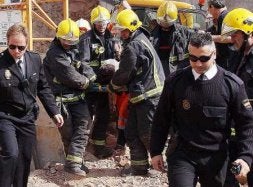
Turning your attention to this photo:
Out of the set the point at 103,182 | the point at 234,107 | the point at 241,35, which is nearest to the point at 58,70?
the point at 103,182

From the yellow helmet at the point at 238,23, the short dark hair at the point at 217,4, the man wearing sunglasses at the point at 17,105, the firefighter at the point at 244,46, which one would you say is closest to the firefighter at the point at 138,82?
the short dark hair at the point at 217,4

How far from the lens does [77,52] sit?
667 centimetres

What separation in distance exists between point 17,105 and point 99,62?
81.6 inches

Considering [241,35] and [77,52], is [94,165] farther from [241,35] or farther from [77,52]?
[241,35]

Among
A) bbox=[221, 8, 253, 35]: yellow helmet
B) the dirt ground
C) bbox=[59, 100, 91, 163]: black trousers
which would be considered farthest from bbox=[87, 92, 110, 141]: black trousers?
bbox=[221, 8, 253, 35]: yellow helmet

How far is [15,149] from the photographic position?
16.3 ft

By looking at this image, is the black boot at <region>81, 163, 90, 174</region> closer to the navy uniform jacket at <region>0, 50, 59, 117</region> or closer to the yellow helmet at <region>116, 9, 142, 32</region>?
the navy uniform jacket at <region>0, 50, 59, 117</region>

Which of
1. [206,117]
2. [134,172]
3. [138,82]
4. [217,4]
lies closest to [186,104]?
[206,117]

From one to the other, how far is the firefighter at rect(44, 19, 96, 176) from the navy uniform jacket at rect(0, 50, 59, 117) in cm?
108

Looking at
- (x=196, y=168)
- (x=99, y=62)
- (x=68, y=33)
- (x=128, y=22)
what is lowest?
(x=196, y=168)

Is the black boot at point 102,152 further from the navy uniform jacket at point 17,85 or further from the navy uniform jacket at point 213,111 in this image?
the navy uniform jacket at point 213,111

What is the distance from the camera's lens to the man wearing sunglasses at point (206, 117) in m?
3.85

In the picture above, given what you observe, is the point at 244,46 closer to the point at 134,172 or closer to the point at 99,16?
the point at 134,172

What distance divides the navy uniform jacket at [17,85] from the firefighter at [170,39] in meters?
2.20
